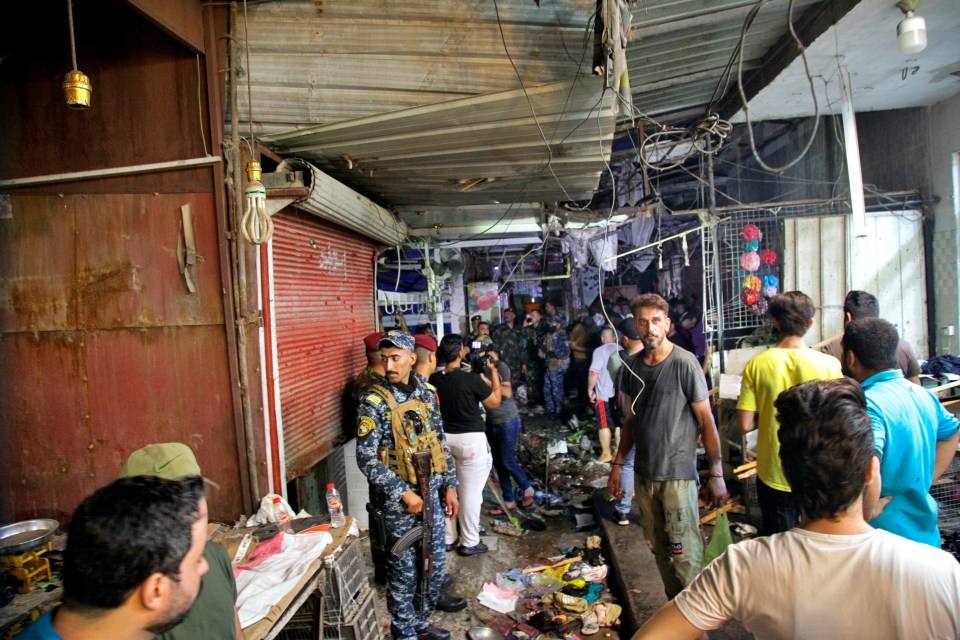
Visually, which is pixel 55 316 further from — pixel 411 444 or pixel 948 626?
pixel 948 626

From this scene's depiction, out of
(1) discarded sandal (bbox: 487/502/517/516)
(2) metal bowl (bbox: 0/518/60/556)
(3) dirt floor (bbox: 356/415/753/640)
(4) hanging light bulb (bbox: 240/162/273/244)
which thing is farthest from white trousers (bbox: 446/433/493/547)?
(2) metal bowl (bbox: 0/518/60/556)

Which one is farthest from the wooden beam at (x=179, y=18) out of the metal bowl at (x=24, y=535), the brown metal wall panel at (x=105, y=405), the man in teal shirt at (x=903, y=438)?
the man in teal shirt at (x=903, y=438)

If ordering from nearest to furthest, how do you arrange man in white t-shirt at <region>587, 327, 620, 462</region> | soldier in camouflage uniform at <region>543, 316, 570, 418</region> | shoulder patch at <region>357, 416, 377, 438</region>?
1. shoulder patch at <region>357, 416, 377, 438</region>
2. man in white t-shirt at <region>587, 327, 620, 462</region>
3. soldier in camouflage uniform at <region>543, 316, 570, 418</region>

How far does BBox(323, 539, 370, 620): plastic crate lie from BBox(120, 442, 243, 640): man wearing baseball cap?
776 mm

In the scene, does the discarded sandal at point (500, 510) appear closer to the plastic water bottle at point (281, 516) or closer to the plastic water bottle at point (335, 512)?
the plastic water bottle at point (335, 512)

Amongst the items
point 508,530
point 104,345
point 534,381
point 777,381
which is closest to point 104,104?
point 104,345

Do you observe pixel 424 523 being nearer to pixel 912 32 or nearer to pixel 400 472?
pixel 400 472

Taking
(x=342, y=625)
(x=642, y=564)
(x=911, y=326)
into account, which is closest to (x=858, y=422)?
(x=342, y=625)

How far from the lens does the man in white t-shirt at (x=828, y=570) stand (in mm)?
1289

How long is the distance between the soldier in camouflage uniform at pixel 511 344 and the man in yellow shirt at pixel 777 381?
8318mm

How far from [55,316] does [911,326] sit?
32.5 feet

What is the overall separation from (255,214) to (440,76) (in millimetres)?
1443

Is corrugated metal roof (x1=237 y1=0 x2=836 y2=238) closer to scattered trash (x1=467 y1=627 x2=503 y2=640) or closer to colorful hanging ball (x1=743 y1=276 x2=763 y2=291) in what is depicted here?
scattered trash (x1=467 y1=627 x2=503 y2=640)

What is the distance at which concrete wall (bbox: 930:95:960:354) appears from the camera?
673 cm
